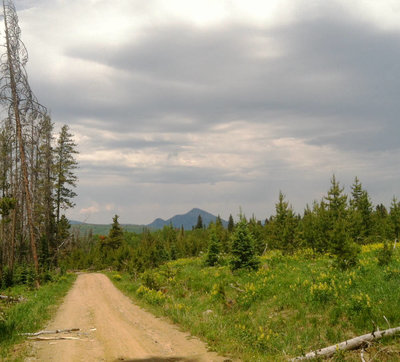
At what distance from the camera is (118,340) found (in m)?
8.79

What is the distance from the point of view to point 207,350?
26.2ft

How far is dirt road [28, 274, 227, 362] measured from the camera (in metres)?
7.39

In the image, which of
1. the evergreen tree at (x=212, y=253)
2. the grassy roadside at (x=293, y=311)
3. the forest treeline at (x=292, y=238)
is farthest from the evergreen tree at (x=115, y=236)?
the grassy roadside at (x=293, y=311)

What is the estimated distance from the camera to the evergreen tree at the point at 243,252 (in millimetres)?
17688

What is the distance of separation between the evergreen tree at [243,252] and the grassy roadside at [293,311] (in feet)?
6.27

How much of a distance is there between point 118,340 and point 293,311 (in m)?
5.76

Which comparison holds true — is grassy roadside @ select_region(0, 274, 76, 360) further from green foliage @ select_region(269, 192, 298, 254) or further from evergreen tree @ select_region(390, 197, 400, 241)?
evergreen tree @ select_region(390, 197, 400, 241)

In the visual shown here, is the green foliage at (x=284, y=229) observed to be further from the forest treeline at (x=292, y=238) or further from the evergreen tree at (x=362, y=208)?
the evergreen tree at (x=362, y=208)

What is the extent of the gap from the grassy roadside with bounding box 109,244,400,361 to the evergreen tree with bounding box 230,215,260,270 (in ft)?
6.27

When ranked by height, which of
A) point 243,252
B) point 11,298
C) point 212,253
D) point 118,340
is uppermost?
point 243,252

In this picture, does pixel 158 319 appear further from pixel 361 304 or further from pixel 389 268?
pixel 389 268

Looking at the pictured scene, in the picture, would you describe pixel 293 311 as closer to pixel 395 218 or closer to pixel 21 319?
pixel 21 319

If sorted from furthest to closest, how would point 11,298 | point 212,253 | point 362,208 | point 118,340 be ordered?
1. point 362,208
2. point 212,253
3. point 11,298
4. point 118,340

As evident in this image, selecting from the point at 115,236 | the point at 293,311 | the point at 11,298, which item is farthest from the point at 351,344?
the point at 115,236
